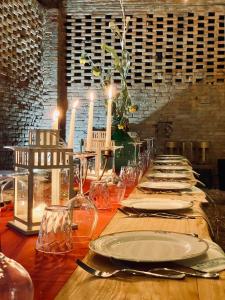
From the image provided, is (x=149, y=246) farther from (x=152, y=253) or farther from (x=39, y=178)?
(x=39, y=178)

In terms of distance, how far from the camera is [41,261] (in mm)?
1219

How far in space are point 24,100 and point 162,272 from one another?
254 inches

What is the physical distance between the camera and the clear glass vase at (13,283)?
61 cm

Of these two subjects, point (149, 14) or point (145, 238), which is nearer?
point (145, 238)

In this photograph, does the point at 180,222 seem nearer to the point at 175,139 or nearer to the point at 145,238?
the point at 145,238

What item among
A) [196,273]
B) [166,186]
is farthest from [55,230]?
[166,186]

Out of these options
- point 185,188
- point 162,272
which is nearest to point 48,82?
point 185,188

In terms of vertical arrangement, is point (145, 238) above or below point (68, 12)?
below

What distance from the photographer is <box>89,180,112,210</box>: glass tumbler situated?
1914mm

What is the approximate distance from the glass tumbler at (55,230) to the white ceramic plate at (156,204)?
70 centimetres

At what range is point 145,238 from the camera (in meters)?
1.40

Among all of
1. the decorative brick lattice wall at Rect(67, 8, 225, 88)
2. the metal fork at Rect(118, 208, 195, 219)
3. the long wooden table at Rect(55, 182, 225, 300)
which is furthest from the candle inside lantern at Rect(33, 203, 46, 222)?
the decorative brick lattice wall at Rect(67, 8, 225, 88)

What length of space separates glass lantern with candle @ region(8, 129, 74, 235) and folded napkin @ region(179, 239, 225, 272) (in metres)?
0.50

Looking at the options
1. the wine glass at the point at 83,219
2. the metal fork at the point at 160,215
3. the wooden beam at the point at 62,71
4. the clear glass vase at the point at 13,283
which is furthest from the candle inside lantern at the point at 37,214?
the wooden beam at the point at 62,71
